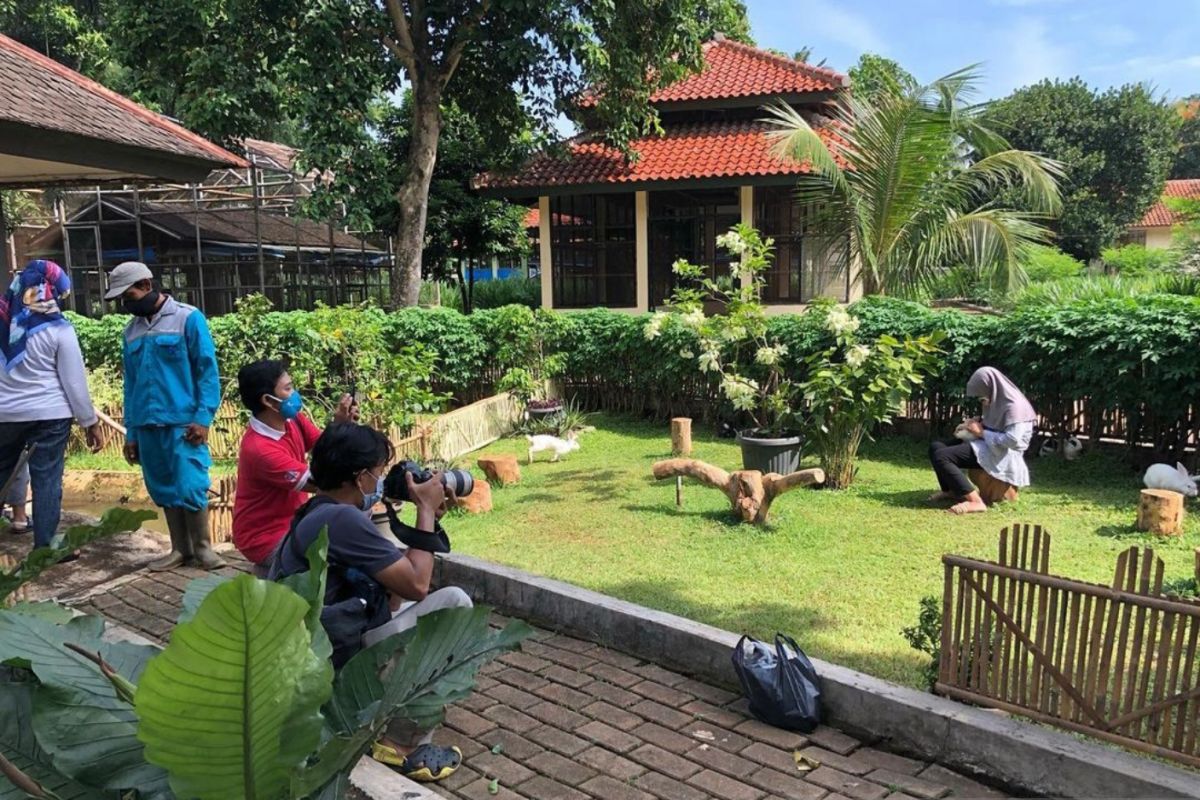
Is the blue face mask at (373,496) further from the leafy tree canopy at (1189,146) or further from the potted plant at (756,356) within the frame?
the leafy tree canopy at (1189,146)

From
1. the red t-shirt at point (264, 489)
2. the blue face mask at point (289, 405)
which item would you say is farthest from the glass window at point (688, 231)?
the red t-shirt at point (264, 489)

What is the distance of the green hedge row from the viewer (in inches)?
295

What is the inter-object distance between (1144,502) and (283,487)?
571 cm

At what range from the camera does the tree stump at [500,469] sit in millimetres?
8109

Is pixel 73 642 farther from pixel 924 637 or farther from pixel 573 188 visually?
pixel 573 188

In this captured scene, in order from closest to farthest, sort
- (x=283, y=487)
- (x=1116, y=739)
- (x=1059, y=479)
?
(x=1116, y=739)
(x=283, y=487)
(x=1059, y=479)

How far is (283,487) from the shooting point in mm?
4035

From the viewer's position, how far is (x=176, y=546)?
18.0 feet

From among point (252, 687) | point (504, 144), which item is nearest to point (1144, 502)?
point (252, 687)

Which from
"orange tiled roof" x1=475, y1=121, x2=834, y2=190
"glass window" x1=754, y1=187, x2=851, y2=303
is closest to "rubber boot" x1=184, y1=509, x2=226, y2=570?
"orange tiled roof" x1=475, y1=121, x2=834, y2=190

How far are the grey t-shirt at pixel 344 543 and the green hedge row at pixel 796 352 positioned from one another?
5.46 meters

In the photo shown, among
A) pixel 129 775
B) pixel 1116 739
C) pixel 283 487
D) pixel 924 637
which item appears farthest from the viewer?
pixel 283 487

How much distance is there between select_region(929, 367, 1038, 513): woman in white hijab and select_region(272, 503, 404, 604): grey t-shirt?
517 cm

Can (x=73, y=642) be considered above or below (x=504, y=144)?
below
